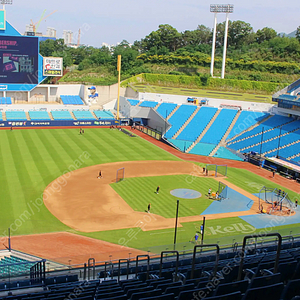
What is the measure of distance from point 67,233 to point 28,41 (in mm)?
56858

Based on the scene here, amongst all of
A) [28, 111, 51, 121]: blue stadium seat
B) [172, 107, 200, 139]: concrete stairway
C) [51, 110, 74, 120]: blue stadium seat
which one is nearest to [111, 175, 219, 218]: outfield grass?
[172, 107, 200, 139]: concrete stairway

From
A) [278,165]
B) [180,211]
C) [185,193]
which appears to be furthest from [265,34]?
[180,211]

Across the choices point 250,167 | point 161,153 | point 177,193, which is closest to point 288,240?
point 177,193

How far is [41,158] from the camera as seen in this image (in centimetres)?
5072

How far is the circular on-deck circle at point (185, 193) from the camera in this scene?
130 ft

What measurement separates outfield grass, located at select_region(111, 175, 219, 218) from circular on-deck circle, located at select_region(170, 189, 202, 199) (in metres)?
0.52

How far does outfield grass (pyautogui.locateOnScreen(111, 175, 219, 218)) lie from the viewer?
118 ft

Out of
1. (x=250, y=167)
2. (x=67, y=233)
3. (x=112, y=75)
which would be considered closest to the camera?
(x=67, y=233)

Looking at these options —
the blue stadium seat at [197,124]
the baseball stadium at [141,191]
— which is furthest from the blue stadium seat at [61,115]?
the blue stadium seat at [197,124]

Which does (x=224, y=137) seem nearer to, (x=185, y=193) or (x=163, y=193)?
(x=185, y=193)

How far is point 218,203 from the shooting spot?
3828 centimetres

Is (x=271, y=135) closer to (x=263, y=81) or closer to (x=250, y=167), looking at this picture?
(x=250, y=167)

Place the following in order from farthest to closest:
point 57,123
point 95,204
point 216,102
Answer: point 216,102 → point 57,123 → point 95,204

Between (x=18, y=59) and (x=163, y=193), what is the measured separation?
51.1 meters
